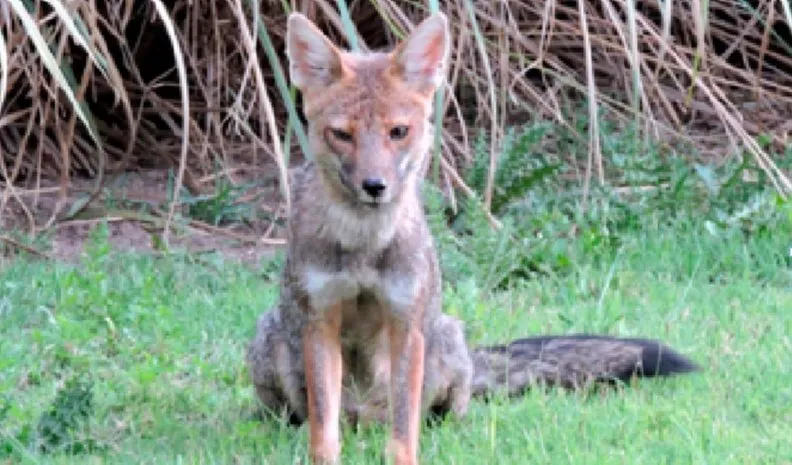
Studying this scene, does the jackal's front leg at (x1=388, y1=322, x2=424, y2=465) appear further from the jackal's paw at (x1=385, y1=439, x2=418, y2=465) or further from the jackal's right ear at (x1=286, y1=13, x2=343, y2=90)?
the jackal's right ear at (x1=286, y1=13, x2=343, y2=90)

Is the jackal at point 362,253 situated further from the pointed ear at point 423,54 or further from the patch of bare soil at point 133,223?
the patch of bare soil at point 133,223

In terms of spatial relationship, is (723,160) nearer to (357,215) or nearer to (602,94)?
(602,94)

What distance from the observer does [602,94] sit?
8609 millimetres

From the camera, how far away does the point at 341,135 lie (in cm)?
465

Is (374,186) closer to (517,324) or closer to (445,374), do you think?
(445,374)

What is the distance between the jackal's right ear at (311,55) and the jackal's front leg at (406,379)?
30.8 inches

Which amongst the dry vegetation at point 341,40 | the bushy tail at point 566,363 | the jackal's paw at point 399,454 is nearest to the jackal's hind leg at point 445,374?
the bushy tail at point 566,363

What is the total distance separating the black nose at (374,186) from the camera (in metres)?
4.55

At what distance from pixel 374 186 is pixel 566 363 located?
1.13 meters

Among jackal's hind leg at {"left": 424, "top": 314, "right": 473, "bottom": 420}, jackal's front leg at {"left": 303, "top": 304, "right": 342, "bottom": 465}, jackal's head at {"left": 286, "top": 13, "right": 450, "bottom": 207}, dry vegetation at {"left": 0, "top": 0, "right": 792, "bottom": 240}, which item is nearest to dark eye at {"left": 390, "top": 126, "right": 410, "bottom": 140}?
jackal's head at {"left": 286, "top": 13, "right": 450, "bottom": 207}

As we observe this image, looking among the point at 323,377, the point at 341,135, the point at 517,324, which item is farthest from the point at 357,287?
the point at 517,324

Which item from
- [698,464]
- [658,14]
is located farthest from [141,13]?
[698,464]

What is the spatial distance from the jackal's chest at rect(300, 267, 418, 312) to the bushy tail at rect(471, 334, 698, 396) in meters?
0.70

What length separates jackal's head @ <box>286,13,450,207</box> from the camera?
4.59 metres
